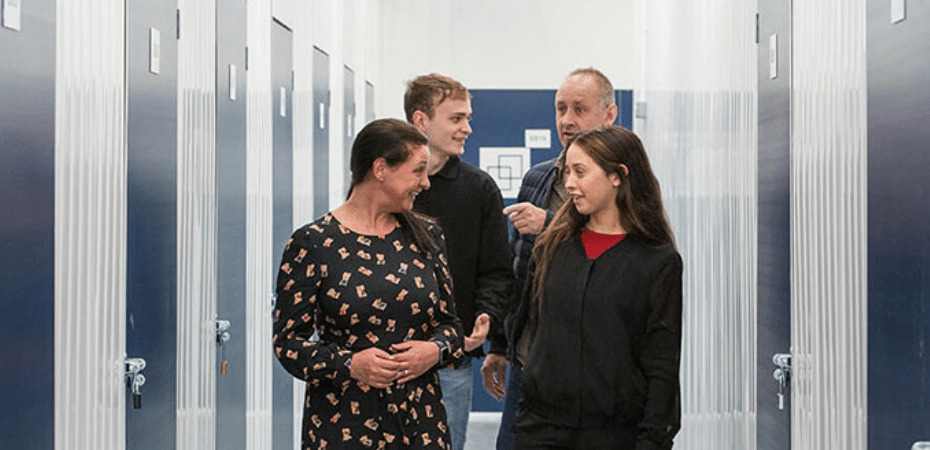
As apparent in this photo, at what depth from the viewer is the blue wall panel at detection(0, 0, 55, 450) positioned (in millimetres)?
2578

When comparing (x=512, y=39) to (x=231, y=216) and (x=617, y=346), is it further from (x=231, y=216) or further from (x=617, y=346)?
(x=617, y=346)

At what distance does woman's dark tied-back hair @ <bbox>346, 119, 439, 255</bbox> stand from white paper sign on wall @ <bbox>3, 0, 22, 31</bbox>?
2.79 feet

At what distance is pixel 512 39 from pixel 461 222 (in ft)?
19.3

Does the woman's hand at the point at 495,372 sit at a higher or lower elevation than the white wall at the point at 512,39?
lower

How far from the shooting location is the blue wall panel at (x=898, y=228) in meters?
2.67

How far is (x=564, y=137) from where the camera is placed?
4059mm

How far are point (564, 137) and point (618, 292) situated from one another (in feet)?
3.51

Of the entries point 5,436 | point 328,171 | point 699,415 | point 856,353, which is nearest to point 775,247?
point 856,353

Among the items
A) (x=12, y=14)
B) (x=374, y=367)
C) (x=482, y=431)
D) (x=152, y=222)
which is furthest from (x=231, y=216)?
(x=482, y=431)

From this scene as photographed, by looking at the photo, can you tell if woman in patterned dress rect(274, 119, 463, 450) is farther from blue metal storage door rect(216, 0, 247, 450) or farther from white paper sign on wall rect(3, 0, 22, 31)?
blue metal storage door rect(216, 0, 247, 450)

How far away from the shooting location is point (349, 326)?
3.02 meters

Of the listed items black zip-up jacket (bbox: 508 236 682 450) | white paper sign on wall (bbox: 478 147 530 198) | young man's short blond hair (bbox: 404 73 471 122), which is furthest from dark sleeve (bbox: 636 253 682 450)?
white paper sign on wall (bbox: 478 147 530 198)

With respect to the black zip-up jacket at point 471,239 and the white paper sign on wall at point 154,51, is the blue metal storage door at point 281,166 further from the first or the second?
the black zip-up jacket at point 471,239

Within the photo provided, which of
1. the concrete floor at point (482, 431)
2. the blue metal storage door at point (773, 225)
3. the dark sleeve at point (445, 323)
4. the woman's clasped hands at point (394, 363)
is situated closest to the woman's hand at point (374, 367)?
the woman's clasped hands at point (394, 363)
